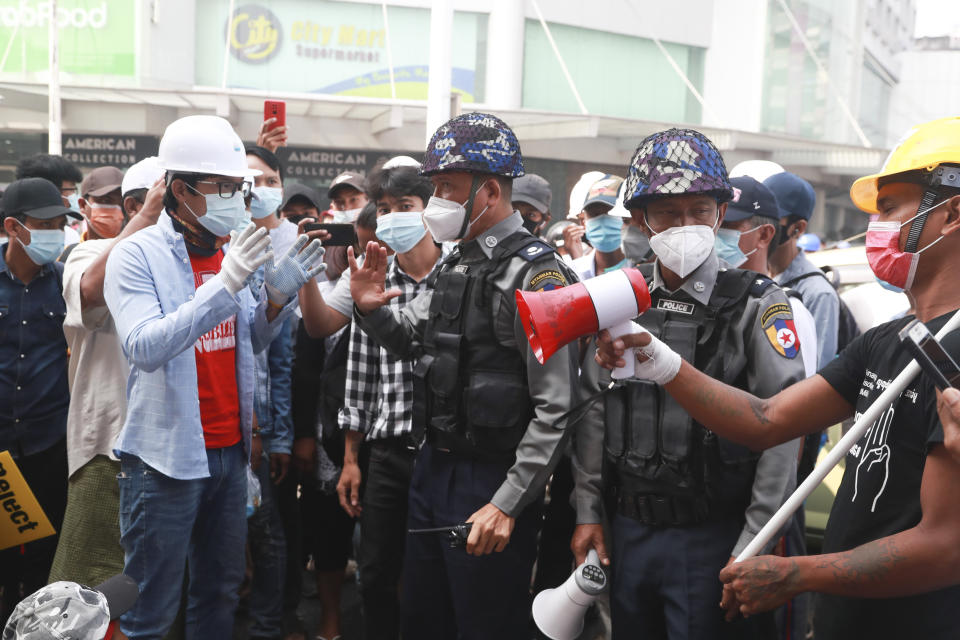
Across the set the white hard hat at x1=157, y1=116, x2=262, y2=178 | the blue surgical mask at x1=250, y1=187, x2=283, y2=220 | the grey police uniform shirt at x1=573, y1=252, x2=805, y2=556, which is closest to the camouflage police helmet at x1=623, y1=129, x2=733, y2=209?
the grey police uniform shirt at x1=573, y1=252, x2=805, y2=556

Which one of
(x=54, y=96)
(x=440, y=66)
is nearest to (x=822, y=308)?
(x=440, y=66)

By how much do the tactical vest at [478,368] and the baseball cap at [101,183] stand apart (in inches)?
132

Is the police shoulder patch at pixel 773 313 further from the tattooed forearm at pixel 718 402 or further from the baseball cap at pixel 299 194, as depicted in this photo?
the baseball cap at pixel 299 194

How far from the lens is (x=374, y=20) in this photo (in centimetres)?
1912

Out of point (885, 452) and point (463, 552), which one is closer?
point (885, 452)

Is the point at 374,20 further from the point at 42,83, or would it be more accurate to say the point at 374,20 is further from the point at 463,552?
the point at 463,552

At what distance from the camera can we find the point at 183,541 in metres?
3.11

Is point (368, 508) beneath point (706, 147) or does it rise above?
beneath

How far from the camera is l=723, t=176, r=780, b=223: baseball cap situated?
3.60 meters

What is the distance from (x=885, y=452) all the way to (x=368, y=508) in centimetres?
226

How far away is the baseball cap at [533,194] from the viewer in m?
5.47

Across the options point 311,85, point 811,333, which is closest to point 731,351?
point 811,333

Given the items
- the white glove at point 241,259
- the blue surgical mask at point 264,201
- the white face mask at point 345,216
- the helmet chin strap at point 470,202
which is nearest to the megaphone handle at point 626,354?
the helmet chin strap at point 470,202

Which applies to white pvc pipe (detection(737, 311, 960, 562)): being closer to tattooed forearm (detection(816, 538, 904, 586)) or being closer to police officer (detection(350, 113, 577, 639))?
tattooed forearm (detection(816, 538, 904, 586))
